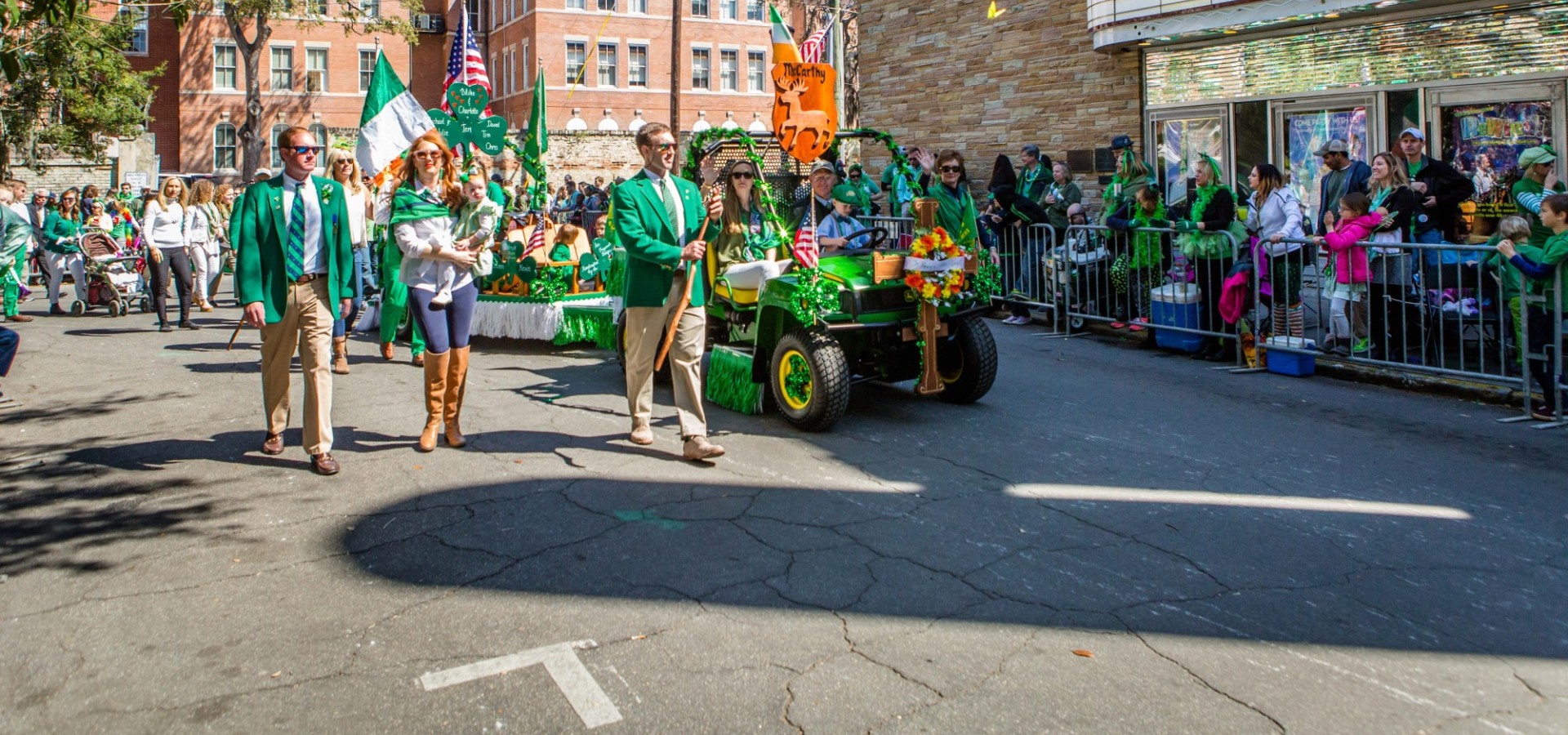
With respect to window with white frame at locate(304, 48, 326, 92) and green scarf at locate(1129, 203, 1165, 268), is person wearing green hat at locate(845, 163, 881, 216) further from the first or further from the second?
window with white frame at locate(304, 48, 326, 92)

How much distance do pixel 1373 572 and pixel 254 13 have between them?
4946 cm

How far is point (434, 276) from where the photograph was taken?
7.39m

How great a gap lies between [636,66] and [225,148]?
1792 cm

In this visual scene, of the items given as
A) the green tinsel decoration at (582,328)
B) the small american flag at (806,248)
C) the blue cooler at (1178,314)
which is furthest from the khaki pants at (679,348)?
the blue cooler at (1178,314)

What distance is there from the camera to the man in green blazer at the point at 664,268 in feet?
23.2

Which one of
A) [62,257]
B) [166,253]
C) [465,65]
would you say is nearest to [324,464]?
[465,65]

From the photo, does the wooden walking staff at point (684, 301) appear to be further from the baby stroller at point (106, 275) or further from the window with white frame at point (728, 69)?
the window with white frame at point (728, 69)

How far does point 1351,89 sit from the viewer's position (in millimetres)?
13766

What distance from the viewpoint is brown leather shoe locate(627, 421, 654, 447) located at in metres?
7.62

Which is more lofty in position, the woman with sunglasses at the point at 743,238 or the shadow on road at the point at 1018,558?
the woman with sunglasses at the point at 743,238

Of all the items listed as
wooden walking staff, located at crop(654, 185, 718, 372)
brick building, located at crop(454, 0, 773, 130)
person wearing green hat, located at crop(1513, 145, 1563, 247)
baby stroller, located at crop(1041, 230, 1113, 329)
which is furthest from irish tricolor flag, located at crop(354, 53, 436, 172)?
brick building, located at crop(454, 0, 773, 130)

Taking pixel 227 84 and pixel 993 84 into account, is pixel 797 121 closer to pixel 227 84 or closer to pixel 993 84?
pixel 993 84

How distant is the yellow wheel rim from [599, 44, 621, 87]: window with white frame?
1838 inches

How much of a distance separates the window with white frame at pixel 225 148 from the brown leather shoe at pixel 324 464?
51.1 m
